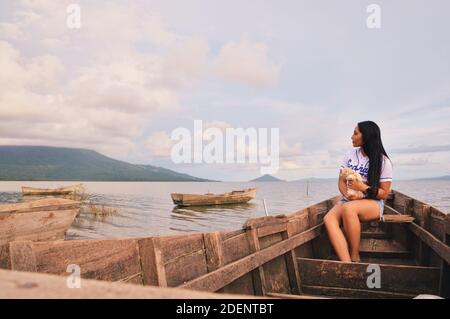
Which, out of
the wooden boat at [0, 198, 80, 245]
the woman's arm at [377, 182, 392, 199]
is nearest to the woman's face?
the woman's arm at [377, 182, 392, 199]

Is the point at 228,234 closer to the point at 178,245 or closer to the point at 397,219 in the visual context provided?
the point at 178,245

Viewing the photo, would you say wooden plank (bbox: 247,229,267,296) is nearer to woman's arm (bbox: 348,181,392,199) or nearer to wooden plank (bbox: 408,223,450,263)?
woman's arm (bbox: 348,181,392,199)

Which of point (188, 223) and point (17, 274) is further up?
point (17, 274)

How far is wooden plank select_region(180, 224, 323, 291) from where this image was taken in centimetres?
340

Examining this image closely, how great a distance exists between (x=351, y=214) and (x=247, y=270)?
200 centimetres

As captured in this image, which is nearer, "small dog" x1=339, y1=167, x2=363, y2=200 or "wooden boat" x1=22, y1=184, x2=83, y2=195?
"small dog" x1=339, y1=167, x2=363, y2=200

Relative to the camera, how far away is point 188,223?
24.8m

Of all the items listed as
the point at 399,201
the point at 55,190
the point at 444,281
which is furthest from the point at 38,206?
the point at 55,190

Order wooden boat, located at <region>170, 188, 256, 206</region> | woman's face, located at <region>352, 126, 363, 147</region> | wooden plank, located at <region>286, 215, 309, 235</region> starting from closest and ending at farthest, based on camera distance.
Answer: woman's face, located at <region>352, 126, 363, 147</region> → wooden plank, located at <region>286, 215, 309, 235</region> → wooden boat, located at <region>170, 188, 256, 206</region>

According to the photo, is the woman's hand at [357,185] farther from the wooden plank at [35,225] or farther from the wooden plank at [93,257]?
the wooden plank at [35,225]

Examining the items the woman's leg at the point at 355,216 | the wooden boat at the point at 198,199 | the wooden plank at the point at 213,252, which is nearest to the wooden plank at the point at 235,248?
the wooden plank at the point at 213,252

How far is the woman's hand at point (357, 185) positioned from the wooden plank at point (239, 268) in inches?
42.4
